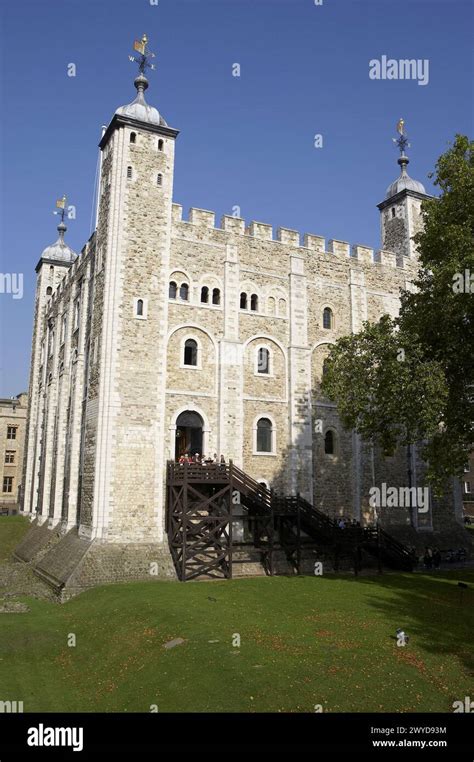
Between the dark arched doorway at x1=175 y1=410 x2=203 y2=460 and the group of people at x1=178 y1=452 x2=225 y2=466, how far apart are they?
1.00ft

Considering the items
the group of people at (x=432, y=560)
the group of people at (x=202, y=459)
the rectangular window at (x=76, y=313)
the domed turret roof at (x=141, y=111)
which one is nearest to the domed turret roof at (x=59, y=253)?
the rectangular window at (x=76, y=313)

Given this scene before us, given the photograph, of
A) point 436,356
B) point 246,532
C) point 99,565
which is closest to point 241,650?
point 99,565

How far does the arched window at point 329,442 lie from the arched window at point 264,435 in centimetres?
358

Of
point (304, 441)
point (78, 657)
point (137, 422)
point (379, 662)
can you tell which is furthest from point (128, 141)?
point (379, 662)

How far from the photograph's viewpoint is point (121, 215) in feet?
88.7

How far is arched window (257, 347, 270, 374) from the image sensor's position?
30.6 meters

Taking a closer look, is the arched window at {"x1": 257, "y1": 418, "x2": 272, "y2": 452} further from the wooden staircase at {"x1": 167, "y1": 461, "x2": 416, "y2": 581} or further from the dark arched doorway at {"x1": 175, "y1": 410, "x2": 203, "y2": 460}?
the dark arched doorway at {"x1": 175, "y1": 410, "x2": 203, "y2": 460}

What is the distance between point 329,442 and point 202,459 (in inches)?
317

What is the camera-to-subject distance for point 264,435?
98.9ft

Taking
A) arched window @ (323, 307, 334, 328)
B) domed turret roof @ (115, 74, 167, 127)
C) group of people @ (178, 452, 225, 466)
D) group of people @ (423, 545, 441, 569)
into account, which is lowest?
group of people @ (423, 545, 441, 569)

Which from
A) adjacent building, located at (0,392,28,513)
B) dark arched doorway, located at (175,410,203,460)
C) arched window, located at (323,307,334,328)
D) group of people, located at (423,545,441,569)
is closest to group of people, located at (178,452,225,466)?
dark arched doorway, located at (175,410,203,460)

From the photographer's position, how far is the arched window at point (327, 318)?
1308 inches

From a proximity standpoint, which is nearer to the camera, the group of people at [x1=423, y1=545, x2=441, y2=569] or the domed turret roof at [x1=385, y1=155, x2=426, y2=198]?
the group of people at [x1=423, y1=545, x2=441, y2=569]

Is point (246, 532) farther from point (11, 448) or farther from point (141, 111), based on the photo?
point (11, 448)
